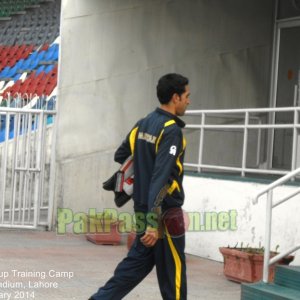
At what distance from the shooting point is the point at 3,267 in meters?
10.1

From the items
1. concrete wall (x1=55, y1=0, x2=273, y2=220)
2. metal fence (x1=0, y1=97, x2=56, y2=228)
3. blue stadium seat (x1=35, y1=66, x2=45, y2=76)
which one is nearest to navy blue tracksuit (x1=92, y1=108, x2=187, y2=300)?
metal fence (x1=0, y1=97, x2=56, y2=228)

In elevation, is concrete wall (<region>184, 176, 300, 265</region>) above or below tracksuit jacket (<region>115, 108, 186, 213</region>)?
below

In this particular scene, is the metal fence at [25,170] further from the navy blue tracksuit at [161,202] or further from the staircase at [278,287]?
the navy blue tracksuit at [161,202]

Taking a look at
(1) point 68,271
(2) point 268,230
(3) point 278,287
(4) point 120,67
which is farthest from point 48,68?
(3) point 278,287

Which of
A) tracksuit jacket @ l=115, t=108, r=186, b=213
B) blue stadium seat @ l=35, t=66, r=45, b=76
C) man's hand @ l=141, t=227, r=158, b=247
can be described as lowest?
man's hand @ l=141, t=227, r=158, b=247

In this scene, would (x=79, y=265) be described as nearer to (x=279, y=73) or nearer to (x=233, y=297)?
(x=233, y=297)

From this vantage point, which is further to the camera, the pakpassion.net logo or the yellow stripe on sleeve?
the yellow stripe on sleeve

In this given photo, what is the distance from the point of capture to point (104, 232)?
42.1 ft

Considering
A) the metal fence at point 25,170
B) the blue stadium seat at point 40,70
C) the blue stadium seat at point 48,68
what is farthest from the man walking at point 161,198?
the blue stadium seat at point 40,70

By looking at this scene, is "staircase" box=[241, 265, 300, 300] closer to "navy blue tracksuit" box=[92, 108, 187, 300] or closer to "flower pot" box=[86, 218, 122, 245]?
"navy blue tracksuit" box=[92, 108, 187, 300]

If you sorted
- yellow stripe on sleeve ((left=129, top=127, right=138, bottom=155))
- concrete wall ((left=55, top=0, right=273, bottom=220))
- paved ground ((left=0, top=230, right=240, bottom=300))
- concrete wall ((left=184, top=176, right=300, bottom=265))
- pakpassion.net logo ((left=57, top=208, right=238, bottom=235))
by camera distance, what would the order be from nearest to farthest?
pakpassion.net logo ((left=57, top=208, right=238, bottom=235))
yellow stripe on sleeve ((left=129, top=127, right=138, bottom=155))
paved ground ((left=0, top=230, right=240, bottom=300))
concrete wall ((left=184, top=176, right=300, bottom=265))
concrete wall ((left=55, top=0, right=273, bottom=220))

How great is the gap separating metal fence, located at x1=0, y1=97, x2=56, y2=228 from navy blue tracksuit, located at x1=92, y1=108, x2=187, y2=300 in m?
6.82

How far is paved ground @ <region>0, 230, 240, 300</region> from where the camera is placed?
9.04 m

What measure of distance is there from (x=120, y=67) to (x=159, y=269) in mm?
7711
